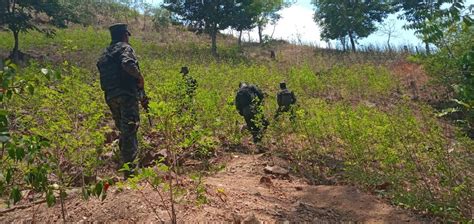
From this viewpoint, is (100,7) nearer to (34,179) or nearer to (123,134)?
(123,134)

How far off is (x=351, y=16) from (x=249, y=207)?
79.9 ft

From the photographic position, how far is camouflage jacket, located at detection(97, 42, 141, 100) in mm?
5074

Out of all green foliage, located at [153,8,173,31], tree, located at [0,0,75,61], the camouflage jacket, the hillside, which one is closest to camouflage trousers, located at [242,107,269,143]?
the hillside

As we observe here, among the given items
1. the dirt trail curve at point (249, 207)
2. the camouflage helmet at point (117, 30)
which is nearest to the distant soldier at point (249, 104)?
the dirt trail curve at point (249, 207)

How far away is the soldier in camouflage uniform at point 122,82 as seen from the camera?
16.2ft

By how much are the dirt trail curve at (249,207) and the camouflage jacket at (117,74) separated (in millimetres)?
1467

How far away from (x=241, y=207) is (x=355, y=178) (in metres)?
2.50

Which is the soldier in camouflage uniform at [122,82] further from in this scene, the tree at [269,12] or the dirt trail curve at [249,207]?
the tree at [269,12]

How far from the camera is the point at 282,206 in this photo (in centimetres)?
437

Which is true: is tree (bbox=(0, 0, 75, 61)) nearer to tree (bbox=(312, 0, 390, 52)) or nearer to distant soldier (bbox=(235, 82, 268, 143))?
distant soldier (bbox=(235, 82, 268, 143))

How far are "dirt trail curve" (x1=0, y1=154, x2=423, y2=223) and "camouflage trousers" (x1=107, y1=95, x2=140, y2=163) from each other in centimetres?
82

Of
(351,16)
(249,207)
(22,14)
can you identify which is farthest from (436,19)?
(351,16)

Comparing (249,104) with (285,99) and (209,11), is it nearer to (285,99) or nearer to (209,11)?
(285,99)

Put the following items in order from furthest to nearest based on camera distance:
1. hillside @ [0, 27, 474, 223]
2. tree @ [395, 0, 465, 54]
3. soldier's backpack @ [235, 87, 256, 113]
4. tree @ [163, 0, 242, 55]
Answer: tree @ [163, 0, 242, 55], soldier's backpack @ [235, 87, 256, 113], hillside @ [0, 27, 474, 223], tree @ [395, 0, 465, 54]
